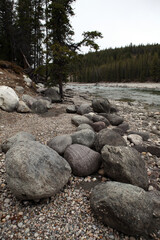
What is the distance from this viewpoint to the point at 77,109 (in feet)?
25.8

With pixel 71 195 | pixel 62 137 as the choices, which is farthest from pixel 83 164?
pixel 62 137

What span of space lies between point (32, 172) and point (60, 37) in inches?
403

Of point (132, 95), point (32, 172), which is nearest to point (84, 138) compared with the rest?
point (32, 172)

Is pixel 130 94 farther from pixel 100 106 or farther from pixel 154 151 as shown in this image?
pixel 154 151

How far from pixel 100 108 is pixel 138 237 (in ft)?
21.6

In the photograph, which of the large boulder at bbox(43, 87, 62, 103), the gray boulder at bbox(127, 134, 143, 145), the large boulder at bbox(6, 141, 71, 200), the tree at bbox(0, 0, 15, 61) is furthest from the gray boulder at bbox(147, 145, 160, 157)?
the tree at bbox(0, 0, 15, 61)

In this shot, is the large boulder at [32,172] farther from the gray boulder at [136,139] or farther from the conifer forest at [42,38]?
the conifer forest at [42,38]

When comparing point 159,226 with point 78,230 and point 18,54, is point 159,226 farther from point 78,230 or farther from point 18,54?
point 18,54

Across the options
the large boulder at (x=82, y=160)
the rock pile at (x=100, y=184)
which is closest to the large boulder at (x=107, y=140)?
the rock pile at (x=100, y=184)

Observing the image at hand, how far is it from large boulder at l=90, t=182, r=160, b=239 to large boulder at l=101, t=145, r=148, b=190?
518 mm

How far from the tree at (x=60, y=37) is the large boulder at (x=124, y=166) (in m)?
7.42

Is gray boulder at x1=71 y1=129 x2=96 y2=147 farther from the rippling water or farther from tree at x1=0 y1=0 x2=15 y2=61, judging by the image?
tree at x1=0 y1=0 x2=15 y2=61

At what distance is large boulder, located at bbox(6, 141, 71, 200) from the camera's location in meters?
2.24

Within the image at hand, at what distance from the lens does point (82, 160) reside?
10.6ft
